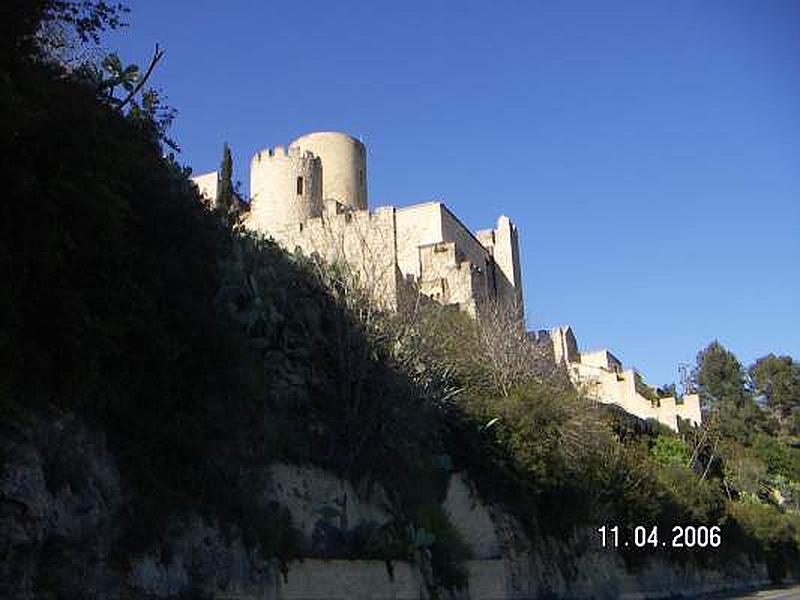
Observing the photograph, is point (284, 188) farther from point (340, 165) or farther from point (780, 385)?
point (780, 385)

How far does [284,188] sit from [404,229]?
7.61m

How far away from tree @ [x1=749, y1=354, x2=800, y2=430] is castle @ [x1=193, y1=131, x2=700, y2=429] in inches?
1199

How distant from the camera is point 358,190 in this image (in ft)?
181

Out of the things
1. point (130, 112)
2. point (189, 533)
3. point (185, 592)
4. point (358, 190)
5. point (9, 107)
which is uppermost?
point (358, 190)

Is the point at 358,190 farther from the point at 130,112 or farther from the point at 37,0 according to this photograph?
the point at 37,0

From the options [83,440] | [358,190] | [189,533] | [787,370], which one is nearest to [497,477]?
[189,533]

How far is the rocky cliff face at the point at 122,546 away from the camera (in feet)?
30.0

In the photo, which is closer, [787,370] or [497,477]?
[497,477]

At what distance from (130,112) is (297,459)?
6942 mm

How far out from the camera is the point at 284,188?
51.6 m

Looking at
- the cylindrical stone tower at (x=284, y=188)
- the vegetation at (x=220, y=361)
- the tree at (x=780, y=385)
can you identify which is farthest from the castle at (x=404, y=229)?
the tree at (x=780, y=385)

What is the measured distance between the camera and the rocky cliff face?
9.15m

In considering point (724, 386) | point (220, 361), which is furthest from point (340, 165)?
point (724, 386)

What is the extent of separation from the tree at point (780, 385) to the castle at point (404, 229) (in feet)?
99.9
